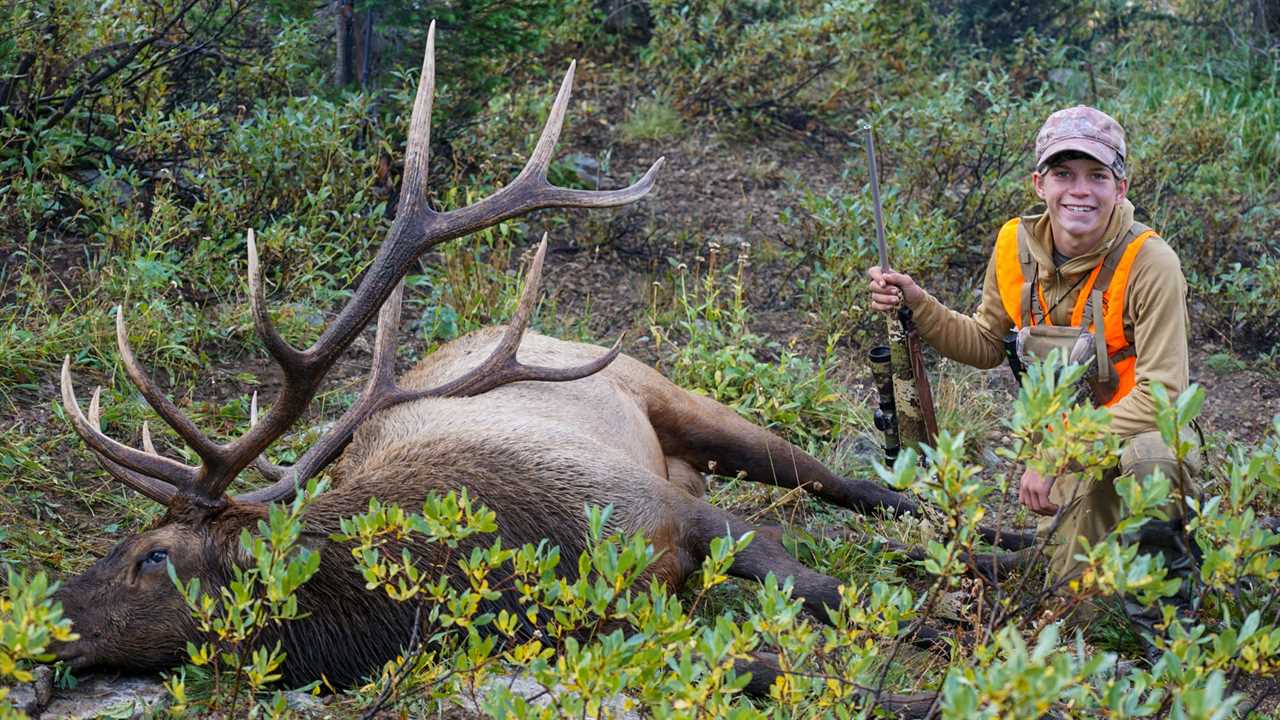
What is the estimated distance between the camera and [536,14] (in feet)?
22.9

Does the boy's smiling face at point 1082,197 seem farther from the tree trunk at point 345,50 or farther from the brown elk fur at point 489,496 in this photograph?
the tree trunk at point 345,50

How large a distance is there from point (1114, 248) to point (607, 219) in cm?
362

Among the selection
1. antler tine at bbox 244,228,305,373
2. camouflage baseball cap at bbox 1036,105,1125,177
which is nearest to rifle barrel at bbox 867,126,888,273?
camouflage baseball cap at bbox 1036,105,1125,177

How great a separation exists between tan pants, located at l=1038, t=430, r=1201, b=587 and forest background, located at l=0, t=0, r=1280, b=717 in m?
0.23

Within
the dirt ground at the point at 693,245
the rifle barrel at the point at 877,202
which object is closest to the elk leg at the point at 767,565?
the rifle barrel at the point at 877,202

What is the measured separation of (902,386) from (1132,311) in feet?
3.13

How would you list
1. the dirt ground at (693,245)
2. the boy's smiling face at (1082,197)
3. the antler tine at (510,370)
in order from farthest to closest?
1. the dirt ground at (693,245)
2. the antler tine at (510,370)
3. the boy's smiling face at (1082,197)

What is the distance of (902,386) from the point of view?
4.91 m

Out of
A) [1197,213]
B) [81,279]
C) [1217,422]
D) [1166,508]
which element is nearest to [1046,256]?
[1166,508]

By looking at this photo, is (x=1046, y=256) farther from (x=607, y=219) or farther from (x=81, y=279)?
(x=81, y=279)

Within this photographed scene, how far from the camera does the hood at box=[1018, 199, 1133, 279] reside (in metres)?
4.26

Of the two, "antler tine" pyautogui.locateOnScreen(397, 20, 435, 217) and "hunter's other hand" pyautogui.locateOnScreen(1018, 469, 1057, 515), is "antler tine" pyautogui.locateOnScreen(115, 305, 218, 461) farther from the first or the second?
"hunter's other hand" pyautogui.locateOnScreen(1018, 469, 1057, 515)

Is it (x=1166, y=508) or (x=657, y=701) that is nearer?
(x=657, y=701)

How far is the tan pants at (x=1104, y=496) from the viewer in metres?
4.04
